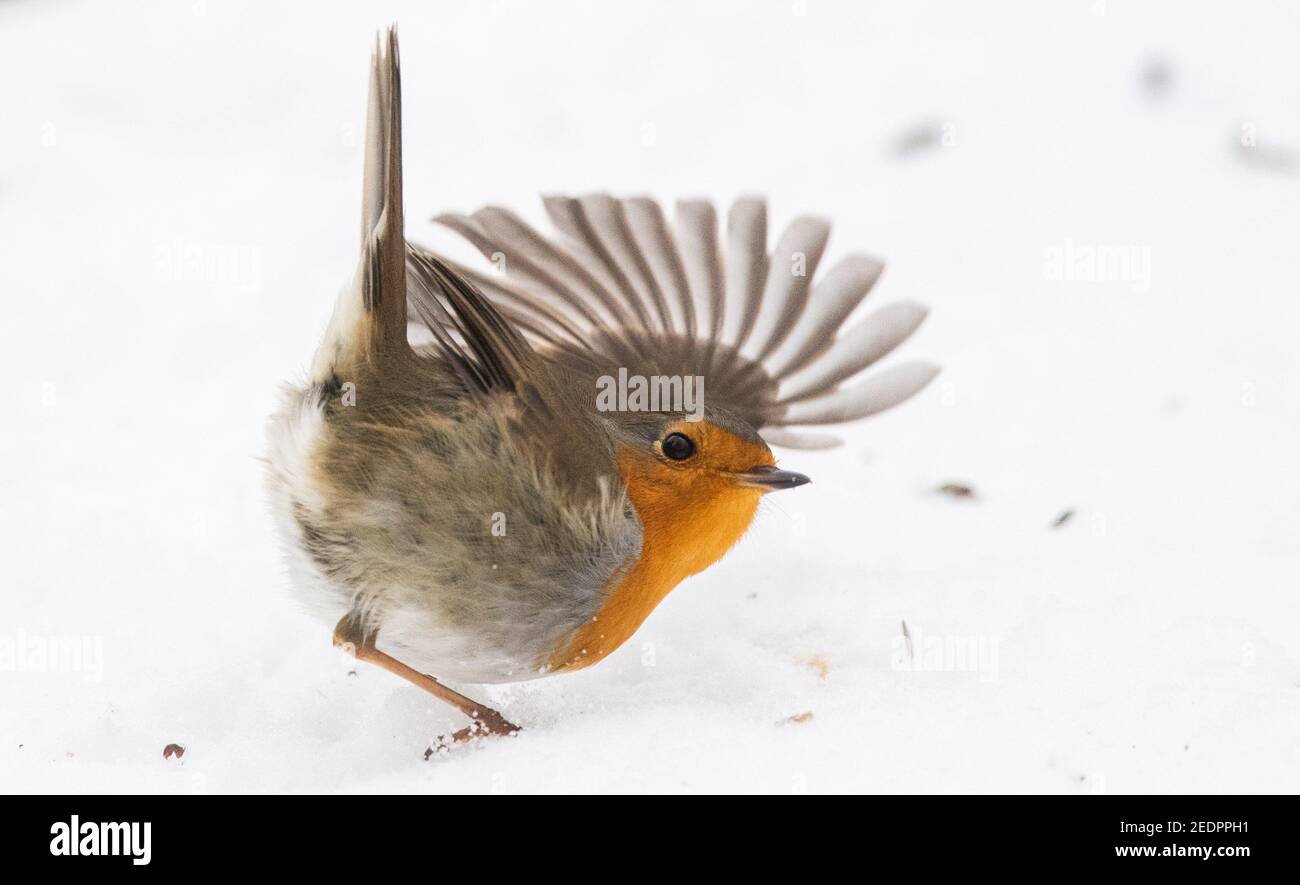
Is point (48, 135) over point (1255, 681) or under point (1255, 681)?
over

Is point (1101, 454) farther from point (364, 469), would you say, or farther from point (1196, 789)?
point (364, 469)

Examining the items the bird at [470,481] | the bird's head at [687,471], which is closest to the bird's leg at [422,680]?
the bird at [470,481]

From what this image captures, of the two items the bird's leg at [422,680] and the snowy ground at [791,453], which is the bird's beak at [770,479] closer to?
the snowy ground at [791,453]

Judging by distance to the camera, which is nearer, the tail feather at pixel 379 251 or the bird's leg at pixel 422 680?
the tail feather at pixel 379 251

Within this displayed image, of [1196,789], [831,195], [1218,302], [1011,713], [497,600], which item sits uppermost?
[831,195]

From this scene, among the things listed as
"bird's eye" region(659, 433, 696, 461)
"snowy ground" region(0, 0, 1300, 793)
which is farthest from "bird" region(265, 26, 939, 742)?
"snowy ground" region(0, 0, 1300, 793)

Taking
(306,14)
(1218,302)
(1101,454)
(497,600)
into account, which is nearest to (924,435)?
(1101,454)
